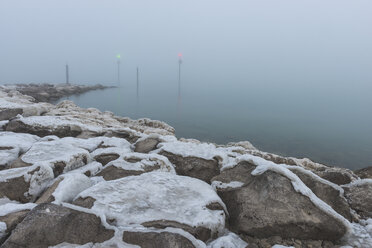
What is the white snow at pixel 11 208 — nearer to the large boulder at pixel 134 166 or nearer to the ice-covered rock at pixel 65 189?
the ice-covered rock at pixel 65 189

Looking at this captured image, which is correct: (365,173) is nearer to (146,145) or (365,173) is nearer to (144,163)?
(144,163)

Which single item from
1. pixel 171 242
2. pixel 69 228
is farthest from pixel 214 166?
pixel 69 228

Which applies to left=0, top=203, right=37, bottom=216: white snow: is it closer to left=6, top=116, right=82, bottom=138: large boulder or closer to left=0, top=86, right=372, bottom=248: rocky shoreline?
left=0, top=86, right=372, bottom=248: rocky shoreline

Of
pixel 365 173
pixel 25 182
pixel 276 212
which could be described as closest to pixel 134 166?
pixel 25 182

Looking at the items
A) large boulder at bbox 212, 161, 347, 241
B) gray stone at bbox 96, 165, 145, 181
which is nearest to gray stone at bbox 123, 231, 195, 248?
large boulder at bbox 212, 161, 347, 241

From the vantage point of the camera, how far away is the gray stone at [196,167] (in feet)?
32.1

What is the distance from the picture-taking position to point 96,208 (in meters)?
Answer: 6.06

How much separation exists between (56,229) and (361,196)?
384 inches

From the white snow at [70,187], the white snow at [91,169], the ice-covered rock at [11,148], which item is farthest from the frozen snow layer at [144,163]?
the ice-covered rock at [11,148]

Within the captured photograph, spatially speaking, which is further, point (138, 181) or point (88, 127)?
point (88, 127)

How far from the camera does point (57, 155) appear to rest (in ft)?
32.6

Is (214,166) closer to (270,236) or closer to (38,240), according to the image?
(270,236)

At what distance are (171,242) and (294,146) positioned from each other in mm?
51886

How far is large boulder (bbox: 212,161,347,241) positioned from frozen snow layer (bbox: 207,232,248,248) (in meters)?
0.44
